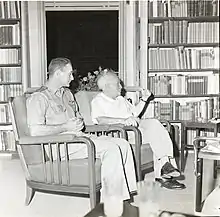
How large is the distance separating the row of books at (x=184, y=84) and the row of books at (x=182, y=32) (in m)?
0.28

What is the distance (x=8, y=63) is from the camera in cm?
358

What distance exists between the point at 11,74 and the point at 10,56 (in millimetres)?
146

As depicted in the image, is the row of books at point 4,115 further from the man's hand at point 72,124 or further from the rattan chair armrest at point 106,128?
the man's hand at point 72,124

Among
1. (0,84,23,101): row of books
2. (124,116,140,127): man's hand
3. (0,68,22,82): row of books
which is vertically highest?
(0,68,22,82): row of books

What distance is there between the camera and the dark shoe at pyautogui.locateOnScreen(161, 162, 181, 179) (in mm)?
2811

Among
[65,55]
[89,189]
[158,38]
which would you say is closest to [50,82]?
[89,189]

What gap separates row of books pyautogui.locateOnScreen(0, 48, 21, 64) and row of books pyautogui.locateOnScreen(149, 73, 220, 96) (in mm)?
1088

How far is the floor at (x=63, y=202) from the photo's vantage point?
2385 mm

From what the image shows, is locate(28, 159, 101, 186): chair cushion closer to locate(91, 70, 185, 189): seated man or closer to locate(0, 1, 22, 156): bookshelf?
locate(91, 70, 185, 189): seated man

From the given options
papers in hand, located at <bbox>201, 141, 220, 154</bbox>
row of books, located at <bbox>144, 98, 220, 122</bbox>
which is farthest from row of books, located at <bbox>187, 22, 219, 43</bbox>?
papers in hand, located at <bbox>201, 141, 220, 154</bbox>

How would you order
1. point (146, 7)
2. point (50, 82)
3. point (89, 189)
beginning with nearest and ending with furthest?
point (89, 189) < point (50, 82) < point (146, 7)

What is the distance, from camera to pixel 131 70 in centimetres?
365

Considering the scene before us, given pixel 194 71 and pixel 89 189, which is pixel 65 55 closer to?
pixel 194 71

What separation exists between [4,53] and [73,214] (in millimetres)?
1702
